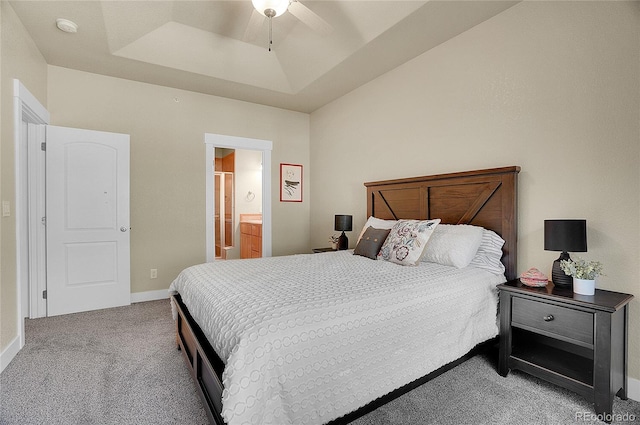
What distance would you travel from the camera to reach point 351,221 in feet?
13.0

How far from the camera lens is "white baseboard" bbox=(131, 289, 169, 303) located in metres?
3.88

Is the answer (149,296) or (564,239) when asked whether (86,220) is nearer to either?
(149,296)

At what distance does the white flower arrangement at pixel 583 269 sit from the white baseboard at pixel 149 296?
4.17 m

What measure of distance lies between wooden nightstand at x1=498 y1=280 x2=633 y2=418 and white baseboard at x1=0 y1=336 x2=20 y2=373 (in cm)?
355

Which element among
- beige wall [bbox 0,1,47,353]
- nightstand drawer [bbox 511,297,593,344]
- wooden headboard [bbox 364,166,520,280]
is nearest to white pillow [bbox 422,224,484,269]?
wooden headboard [bbox 364,166,520,280]

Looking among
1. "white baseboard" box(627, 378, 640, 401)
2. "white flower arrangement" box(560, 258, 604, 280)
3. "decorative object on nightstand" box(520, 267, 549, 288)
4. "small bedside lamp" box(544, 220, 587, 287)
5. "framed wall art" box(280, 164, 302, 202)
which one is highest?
"framed wall art" box(280, 164, 302, 202)

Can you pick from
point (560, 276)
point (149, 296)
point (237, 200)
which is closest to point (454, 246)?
point (560, 276)

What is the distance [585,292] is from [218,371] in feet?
7.10

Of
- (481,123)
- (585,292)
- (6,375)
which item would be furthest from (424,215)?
(6,375)

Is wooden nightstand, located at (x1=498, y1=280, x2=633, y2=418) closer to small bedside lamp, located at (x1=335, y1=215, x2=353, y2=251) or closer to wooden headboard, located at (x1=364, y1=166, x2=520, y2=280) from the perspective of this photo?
wooden headboard, located at (x1=364, y1=166, x2=520, y2=280)

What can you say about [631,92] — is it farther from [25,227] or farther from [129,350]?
[25,227]

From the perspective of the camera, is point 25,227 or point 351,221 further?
point 351,221

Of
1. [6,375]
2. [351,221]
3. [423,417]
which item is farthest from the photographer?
[351,221]

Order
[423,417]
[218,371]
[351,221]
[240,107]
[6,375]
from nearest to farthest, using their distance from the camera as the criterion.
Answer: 1. [218,371]
2. [423,417]
3. [6,375]
4. [351,221]
5. [240,107]
